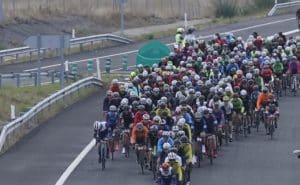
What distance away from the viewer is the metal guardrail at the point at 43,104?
34500 millimetres

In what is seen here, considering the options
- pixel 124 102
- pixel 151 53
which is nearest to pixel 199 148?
pixel 124 102

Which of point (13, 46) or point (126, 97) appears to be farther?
point (13, 46)

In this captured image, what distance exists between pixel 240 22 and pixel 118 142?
128 ft

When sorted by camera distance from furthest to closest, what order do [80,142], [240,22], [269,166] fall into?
[240,22], [80,142], [269,166]

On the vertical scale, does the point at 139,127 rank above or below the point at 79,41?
below

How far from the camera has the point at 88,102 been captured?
4394 centimetres

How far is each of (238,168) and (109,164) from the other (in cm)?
323

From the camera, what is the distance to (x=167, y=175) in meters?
27.5

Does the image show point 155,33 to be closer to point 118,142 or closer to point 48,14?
point 48,14

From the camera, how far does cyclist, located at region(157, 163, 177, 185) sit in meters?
27.5

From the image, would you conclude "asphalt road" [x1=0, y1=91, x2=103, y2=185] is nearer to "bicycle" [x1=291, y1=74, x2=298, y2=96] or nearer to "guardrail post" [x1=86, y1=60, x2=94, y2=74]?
"bicycle" [x1=291, y1=74, x2=298, y2=96]

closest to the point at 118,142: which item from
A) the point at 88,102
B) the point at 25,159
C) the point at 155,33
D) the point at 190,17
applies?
the point at 25,159

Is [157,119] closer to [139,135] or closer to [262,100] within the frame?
[139,135]

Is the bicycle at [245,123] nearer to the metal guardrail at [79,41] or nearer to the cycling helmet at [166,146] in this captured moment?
the cycling helmet at [166,146]
